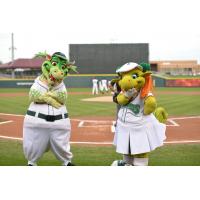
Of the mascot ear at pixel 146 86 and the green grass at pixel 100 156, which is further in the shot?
the green grass at pixel 100 156

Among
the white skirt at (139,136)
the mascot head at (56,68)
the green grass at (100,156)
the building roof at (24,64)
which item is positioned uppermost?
the mascot head at (56,68)

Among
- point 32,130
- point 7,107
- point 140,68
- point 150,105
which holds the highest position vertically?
point 140,68

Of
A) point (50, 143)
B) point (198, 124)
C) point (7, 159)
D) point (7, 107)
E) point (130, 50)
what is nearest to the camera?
point (50, 143)

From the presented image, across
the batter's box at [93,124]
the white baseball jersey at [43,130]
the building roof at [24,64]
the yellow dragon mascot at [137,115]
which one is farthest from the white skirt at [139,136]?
the building roof at [24,64]

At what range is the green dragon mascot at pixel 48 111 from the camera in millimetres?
4434

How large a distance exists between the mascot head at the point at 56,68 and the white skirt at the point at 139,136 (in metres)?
0.92

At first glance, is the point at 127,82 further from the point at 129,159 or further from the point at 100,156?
the point at 100,156

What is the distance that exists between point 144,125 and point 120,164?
66 cm

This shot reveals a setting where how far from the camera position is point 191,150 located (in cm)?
646

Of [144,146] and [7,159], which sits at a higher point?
[144,146]

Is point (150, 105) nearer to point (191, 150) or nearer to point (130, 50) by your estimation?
point (191, 150)

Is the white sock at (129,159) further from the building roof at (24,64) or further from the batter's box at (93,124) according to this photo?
the building roof at (24,64)

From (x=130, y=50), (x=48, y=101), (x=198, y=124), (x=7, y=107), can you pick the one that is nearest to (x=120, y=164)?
(x=48, y=101)

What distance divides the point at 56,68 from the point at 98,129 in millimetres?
4588
